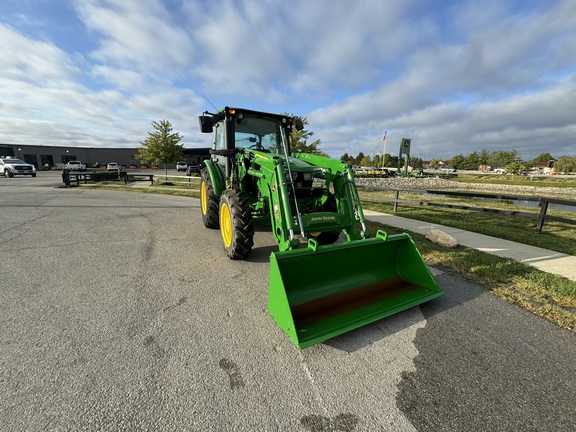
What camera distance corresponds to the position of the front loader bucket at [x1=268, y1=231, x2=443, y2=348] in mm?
2500

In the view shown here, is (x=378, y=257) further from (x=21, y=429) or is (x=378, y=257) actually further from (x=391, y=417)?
(x=21, y=429)

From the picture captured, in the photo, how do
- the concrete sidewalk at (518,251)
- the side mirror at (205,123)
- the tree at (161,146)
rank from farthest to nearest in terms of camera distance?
1. the tree at (161,146)
2. the side mirror at (205,123)
3. the concrete sidewalk at (518,251)

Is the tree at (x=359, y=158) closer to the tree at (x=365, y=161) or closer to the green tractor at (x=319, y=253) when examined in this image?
the tree at (x=365, y=161)

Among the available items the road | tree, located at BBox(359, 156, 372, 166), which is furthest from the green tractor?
tree, located at BBox(359, 156, 372, 166)

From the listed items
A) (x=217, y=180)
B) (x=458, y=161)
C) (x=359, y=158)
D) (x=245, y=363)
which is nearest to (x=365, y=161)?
(x=359, y=158)

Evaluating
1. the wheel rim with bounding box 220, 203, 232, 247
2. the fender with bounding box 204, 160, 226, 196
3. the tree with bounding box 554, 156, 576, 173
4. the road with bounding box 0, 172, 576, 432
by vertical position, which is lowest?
the road with bounding box 0, 172, 576, 432

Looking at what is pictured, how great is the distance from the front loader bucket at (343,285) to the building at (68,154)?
48.6 metres

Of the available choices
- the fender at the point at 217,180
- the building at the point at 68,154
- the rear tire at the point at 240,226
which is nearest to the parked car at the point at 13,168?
the building at the point at 68,154

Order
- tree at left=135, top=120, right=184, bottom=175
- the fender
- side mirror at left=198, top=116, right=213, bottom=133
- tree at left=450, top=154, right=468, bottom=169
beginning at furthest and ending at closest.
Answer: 1. tree at left=450, top=154, right=468, bottom=169
2. tree at left=135, top=120, right=184, bottom=175
3. the fender
4. side mirror at left=198, top=116, right=213, bottom=133

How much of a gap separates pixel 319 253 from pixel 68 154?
75.6 metres

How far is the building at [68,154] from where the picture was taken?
5272cm

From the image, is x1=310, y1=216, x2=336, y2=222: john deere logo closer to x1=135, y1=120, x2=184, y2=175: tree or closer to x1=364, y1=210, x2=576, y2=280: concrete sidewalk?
x1=364, y1=210, x2=576, y2=280: concrete sidewalk

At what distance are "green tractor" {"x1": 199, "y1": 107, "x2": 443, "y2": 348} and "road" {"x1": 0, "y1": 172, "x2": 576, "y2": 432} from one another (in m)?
0.21

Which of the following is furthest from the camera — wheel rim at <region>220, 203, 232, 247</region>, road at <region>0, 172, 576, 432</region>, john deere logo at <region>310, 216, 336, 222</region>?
wheel rim at <region>220, 203, 232, 247</region>
